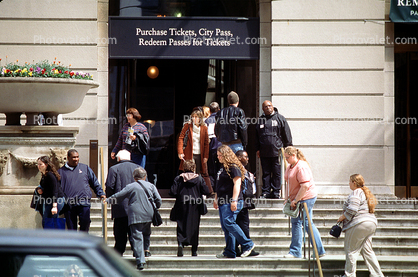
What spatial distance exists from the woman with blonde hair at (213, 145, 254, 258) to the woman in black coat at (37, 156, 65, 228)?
2550mm

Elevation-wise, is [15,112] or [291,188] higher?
[15,112]

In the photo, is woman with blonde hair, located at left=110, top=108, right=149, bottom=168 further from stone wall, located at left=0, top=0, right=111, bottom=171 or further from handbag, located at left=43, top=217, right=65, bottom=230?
handbag, located at left=43, top=217, right=65, bottom=230

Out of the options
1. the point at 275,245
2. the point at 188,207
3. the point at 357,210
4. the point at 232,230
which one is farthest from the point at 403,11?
the point at 188,207

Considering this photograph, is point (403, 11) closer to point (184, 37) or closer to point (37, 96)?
point (184, 37)

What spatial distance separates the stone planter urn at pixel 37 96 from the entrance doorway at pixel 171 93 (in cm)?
454

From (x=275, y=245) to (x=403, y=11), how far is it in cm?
638

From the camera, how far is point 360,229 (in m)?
8.41

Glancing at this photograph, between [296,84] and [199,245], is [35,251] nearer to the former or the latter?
[199,245]

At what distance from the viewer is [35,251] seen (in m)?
2.94

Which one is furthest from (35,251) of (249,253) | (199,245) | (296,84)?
(296,84)

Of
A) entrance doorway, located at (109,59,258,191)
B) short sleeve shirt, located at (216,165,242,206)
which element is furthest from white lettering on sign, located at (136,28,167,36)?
short sleeve shirt, located at (216,165,242,206)

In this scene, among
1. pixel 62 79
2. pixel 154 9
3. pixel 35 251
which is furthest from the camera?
pixel 154 9

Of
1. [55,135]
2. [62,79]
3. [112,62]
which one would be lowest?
[55,135]

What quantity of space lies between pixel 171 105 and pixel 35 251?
1173cm
